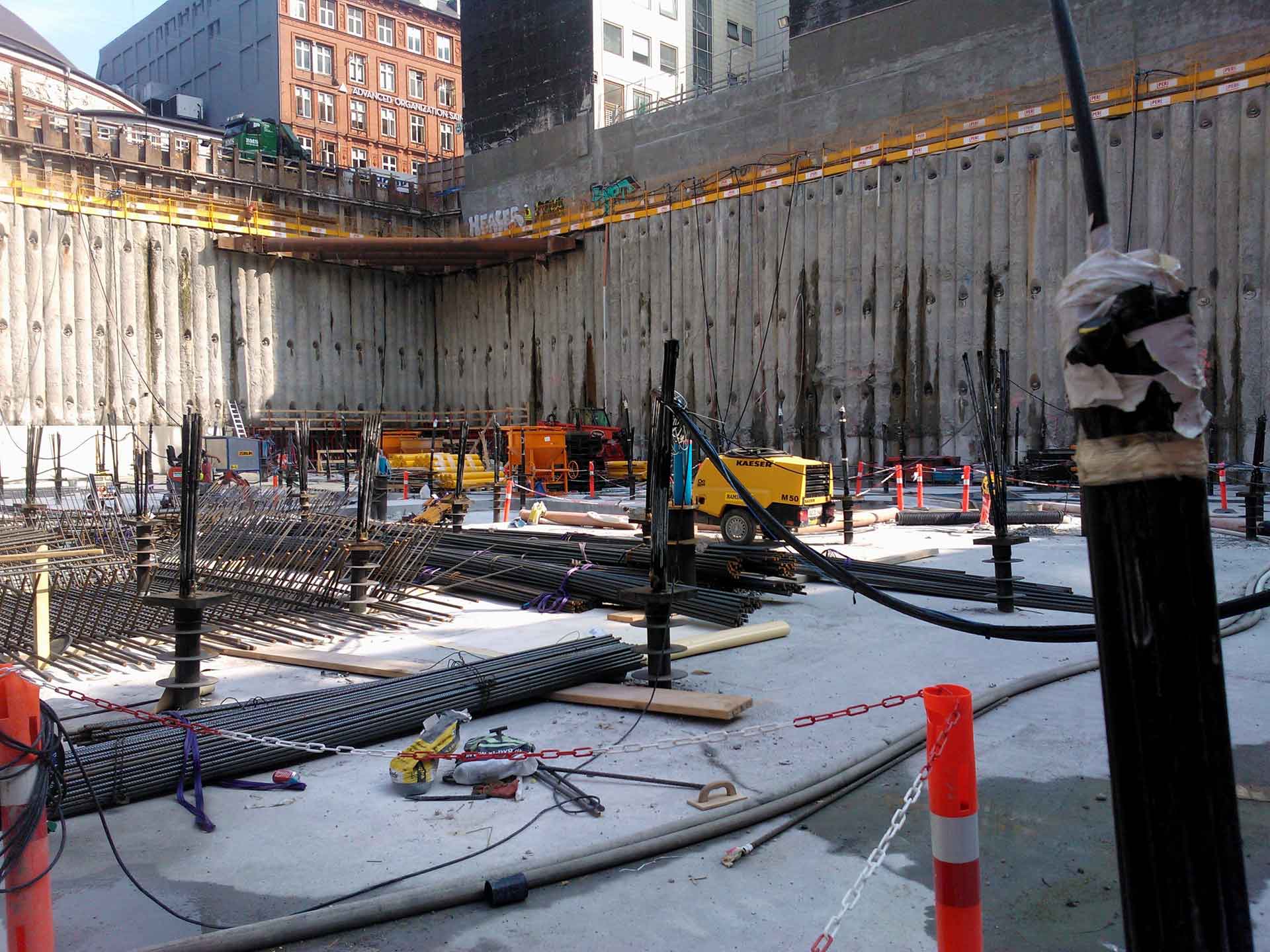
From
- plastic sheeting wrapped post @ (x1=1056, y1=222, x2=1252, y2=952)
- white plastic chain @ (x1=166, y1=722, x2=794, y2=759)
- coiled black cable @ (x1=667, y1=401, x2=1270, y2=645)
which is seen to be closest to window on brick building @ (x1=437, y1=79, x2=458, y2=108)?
white plastic chain @ (x1=166, y1=722, x2=794, y2=759)

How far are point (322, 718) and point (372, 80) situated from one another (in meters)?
66.8

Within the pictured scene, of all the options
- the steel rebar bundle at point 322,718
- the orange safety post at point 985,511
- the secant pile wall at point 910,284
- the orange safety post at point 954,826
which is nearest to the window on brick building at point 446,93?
the secant pile wall at point 910,284

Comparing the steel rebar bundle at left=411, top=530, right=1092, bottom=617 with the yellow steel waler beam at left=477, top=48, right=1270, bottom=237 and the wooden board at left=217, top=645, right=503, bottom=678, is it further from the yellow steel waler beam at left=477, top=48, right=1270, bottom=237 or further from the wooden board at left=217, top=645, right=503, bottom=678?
the yellow steel waler beam at left=477, top=48, right=1270, bottom=237

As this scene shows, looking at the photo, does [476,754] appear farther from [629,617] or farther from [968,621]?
[629,617]

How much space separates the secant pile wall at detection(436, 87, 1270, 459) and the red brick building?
29192 millimetres

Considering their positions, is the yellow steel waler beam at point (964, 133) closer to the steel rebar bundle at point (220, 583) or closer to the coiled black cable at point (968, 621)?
the steel rebar bundle at point (220, 583)

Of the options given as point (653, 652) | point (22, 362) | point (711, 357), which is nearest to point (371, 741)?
point (653, 652)

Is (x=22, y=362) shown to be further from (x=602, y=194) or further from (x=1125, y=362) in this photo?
(x=1125, y=362)

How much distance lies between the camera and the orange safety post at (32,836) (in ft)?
9.34

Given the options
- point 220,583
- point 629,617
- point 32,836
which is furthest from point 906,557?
point 32,836

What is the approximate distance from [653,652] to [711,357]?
87.8ft

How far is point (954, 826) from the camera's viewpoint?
2590 mm

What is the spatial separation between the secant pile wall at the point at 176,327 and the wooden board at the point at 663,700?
27.7 m

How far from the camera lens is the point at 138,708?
6746mm
